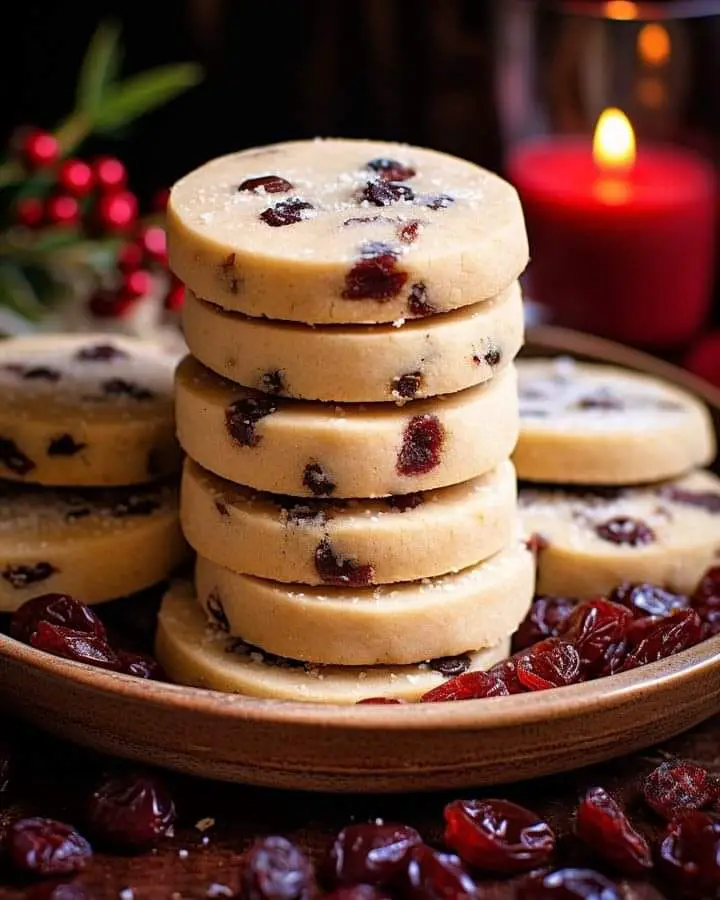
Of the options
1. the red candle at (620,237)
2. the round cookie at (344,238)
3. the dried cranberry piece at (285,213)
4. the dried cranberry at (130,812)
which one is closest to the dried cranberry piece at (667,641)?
the round cookie at (344,238)

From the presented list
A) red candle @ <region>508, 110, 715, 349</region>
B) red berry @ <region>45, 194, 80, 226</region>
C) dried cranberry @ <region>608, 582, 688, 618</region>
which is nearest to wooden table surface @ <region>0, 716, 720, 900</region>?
dried cranberry @ <region>608, 582, 688, 618</region>

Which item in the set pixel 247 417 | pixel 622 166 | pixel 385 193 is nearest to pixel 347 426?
pixel 247 417

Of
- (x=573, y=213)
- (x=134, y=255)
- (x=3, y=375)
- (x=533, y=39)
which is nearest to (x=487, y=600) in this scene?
(x=3, y=375)

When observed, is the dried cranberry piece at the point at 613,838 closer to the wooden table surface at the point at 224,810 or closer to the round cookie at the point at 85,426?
the wooden table surface at the point at 224,810

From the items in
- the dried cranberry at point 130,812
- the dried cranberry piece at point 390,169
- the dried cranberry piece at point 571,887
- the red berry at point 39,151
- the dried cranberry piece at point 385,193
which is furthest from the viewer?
the red berry at point 39,151

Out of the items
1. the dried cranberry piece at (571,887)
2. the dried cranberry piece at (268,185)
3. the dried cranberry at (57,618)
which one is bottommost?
the dried cranberry piece at (571,887)

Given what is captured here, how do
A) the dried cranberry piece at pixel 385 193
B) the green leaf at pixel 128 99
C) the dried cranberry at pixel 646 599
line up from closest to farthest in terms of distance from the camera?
the dried cranberry piece at pixel 385 193
the dried cranberry at pixel 646 599
the green leaf at pixel 128 99

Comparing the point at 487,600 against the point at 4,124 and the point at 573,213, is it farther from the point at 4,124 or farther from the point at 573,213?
the point at 4,124
